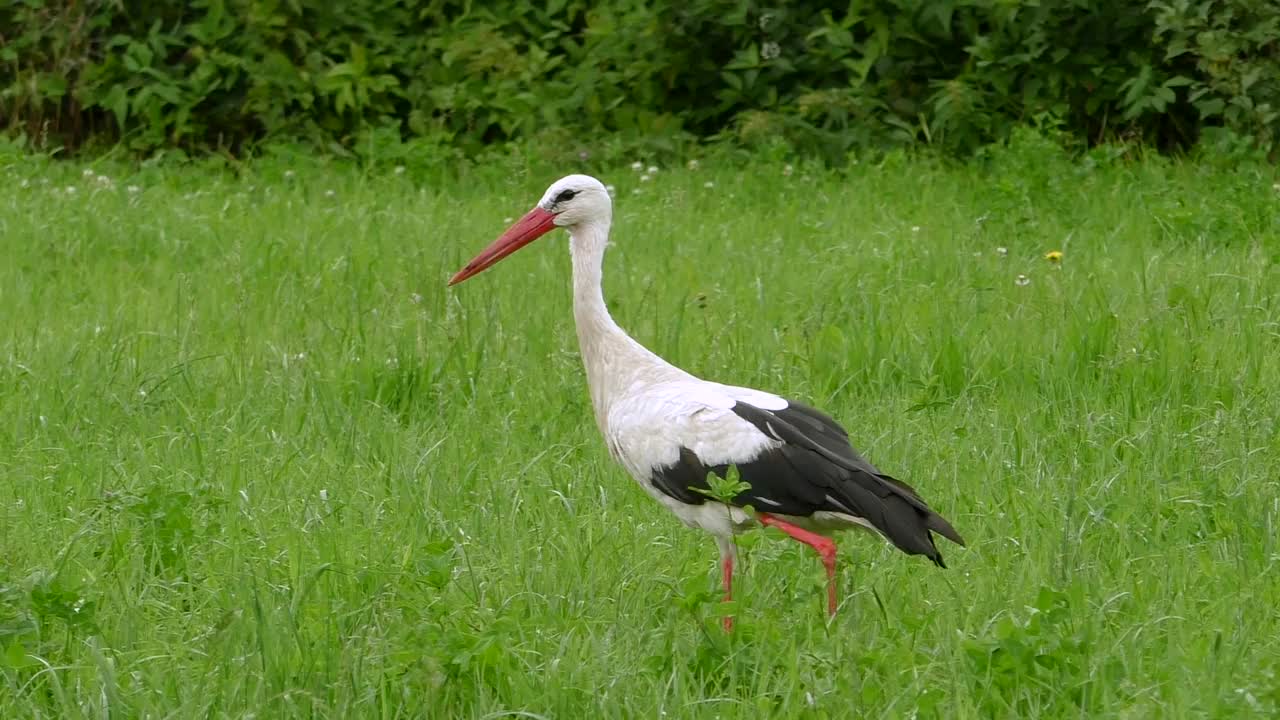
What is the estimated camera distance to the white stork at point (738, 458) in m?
4.00

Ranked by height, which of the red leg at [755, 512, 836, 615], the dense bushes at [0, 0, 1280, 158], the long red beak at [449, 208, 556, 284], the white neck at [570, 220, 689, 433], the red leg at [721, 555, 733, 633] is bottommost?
the dense bushes at [0, 0, 1280, 158]

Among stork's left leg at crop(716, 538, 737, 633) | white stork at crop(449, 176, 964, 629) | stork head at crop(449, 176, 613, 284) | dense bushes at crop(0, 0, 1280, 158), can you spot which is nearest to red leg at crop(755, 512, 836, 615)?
Result: white stork at crop(449, 176, 964, 629)

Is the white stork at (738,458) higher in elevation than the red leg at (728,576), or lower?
higher

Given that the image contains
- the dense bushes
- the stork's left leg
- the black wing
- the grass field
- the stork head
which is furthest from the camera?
the dense bushes

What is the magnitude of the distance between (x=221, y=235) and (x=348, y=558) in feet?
12.2

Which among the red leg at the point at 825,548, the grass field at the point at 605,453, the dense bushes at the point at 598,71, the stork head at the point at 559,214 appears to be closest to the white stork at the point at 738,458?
the red leg at the point at 825,548

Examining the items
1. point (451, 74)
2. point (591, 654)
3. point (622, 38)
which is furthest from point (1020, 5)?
point (591, 654)

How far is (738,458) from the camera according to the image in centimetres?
429

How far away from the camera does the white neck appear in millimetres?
4703

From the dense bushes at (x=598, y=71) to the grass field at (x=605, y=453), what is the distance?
0.68 meters

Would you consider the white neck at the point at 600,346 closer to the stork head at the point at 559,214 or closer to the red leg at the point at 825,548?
the stork head at the point at 559,214

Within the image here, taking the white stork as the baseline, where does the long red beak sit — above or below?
above

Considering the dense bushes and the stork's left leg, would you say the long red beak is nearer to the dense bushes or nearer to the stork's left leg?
the stork's left leg

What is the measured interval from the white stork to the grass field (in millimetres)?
153
